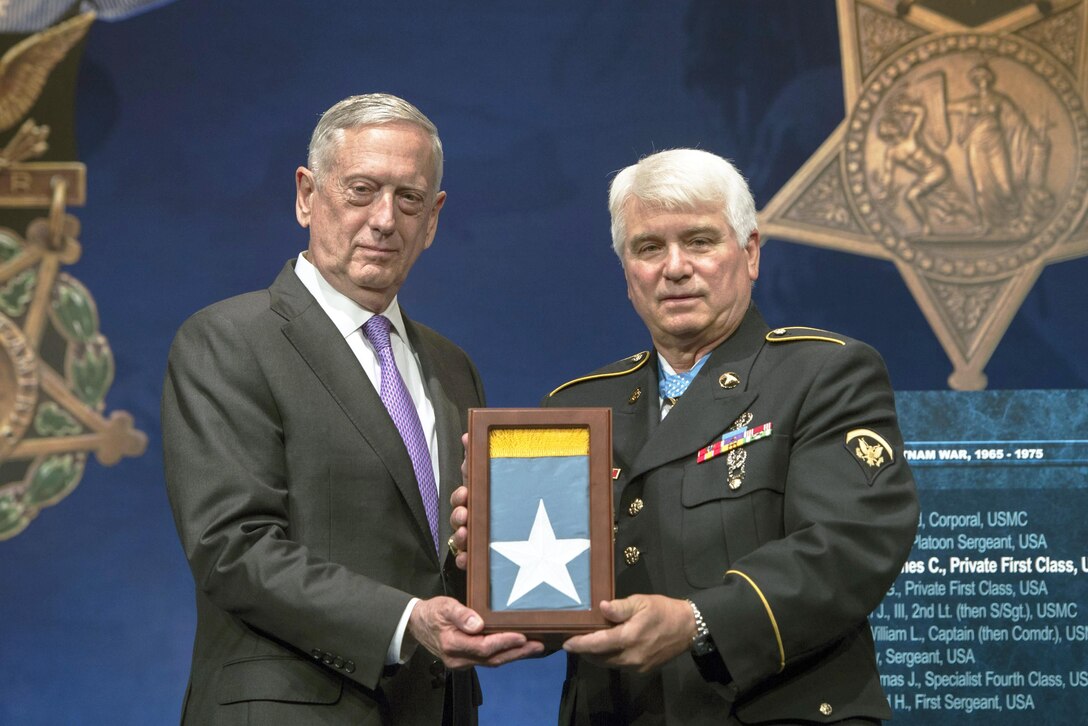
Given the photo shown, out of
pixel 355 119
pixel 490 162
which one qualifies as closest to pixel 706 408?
pixel 355 119

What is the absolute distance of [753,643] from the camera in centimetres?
199

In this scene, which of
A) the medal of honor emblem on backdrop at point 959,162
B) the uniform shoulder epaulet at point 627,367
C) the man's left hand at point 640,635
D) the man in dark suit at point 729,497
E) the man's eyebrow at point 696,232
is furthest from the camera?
the medal of honor emblem on backdrop at point 959,162

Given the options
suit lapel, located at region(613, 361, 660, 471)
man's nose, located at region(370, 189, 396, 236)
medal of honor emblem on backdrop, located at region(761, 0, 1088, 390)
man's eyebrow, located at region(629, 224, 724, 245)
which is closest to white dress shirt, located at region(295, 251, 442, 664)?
man's nose, located at region(370, 189, 396, 236)

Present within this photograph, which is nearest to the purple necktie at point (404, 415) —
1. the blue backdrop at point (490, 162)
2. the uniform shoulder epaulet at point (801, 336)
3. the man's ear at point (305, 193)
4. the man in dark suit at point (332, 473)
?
the man in dark suit at point (332, 473)

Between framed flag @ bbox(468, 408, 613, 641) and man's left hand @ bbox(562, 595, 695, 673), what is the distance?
3cm

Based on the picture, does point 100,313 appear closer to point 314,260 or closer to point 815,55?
point 314,260

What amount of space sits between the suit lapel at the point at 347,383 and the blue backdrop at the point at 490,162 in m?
1.57

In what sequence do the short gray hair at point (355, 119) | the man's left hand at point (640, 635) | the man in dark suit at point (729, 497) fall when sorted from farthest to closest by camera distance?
the short gray hair at point (355, 119) < the man in dark suit at point (729, 497) < the man's left hand at point (640, 635)

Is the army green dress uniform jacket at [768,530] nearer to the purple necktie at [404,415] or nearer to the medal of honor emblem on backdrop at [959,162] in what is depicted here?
the purple necktie at [404,415]

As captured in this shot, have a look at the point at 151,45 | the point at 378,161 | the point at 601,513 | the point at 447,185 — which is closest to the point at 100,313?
the point at 151,45

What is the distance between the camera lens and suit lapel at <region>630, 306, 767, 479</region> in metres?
2.29

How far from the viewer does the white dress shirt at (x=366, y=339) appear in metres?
2.48

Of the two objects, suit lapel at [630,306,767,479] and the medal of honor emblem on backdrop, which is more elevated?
the medal of honor emblem on backdrop

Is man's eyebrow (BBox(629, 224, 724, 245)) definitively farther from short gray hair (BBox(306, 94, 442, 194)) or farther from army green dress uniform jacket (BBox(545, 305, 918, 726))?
short gray hair (BBox(306, 94, 442, 194))
